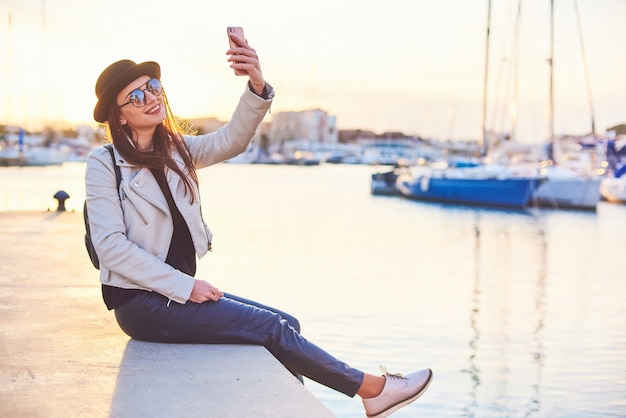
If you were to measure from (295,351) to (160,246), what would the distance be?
85 centimetres

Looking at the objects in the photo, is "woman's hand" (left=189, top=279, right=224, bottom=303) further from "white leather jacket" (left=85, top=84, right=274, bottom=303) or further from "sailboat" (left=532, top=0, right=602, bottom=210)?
"sailboat" (left=532, top=0, right=602, bottom=210)

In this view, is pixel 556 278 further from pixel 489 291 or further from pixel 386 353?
pixel 386 353

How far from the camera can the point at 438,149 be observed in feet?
527

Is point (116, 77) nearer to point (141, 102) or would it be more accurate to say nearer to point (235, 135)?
point (141, 102)

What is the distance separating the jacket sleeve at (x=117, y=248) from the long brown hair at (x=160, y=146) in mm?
125

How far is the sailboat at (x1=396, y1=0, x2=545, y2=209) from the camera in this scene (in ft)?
144

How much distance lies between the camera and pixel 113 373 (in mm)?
3863

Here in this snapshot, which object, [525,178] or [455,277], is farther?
[525,178]

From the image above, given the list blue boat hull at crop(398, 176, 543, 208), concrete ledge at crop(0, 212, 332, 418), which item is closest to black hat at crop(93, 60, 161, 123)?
concrete ledge at crop(0, 212, 332, 418)

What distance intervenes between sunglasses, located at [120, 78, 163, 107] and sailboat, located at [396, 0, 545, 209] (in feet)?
135

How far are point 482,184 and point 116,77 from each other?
42136mm

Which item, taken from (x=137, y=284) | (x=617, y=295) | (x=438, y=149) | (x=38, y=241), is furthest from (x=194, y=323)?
(x=438, y=149)

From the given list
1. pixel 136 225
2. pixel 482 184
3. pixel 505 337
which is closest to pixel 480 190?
pixel 482 184

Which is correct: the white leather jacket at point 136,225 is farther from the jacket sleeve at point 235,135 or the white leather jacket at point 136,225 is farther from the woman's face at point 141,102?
the woman's face at point 141,102
